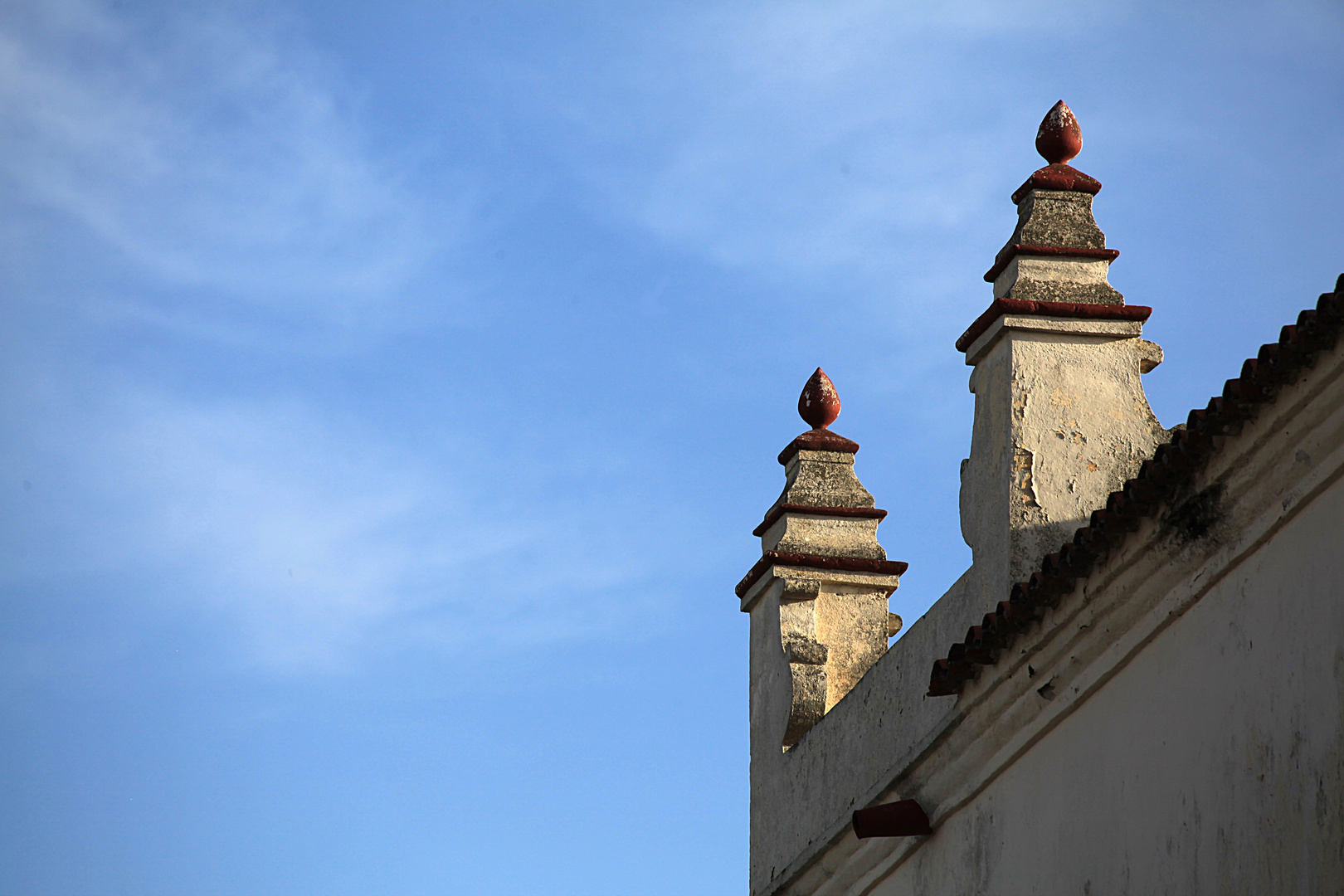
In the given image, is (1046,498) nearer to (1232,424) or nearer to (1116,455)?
(1116,455)

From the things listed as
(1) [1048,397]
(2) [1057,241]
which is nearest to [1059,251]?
(2) [1057,241]

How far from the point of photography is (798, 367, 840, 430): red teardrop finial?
34.4 feet

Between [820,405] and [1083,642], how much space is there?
14.6 feet

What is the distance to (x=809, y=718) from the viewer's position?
9.65 meters

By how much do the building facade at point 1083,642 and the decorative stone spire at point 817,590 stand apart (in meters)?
0.02

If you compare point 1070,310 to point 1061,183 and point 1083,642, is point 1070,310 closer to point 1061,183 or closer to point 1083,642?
point 1061,183

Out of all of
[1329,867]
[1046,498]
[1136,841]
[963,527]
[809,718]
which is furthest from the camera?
[809,718]

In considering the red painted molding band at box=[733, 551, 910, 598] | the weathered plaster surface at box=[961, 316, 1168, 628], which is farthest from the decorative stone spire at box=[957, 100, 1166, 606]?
the red painted molding band at box=[733, 551, 910, 598]

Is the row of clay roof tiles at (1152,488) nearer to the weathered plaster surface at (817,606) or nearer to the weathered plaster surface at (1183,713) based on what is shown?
the weathered plaster surface at (1183,713)

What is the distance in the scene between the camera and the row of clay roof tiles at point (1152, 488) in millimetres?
5016

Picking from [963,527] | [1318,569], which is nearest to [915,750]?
[963,527]

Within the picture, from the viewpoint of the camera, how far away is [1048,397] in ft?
23.9

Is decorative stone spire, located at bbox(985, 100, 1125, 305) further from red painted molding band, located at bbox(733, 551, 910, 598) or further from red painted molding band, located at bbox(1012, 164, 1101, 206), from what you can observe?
red painted molding band, located at bbox(733, 551, 910, 598)

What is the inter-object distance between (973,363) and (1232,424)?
2439mm
